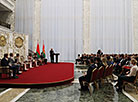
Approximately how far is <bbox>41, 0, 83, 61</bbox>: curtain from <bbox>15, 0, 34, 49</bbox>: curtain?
1.33 metres

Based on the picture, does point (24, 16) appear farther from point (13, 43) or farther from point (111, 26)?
point (111, 26)

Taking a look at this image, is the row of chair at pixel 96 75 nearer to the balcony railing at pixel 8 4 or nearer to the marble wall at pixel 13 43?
the marble wall at pixel 13 43

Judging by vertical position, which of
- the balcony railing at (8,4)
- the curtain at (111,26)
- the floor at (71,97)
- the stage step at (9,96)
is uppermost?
the balcony railing at (8,4)

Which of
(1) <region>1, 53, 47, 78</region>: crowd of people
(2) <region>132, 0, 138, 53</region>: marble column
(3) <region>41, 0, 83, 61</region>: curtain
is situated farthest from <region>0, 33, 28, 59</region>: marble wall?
(2) <region>132, 0, 138, 53</region>: marble column

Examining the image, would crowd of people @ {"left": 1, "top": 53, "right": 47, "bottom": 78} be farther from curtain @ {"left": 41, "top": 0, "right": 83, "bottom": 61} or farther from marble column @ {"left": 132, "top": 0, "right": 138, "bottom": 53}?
marble column @ {"left": 132, "top": 0, "right": 138, "bottom": 53}

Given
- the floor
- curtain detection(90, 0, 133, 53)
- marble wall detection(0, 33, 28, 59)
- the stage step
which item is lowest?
the floor

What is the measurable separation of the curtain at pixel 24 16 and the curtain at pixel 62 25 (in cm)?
133

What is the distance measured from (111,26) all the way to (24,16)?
32.9 ft

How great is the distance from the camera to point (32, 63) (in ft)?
32.0

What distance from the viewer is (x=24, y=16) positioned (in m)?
16.7

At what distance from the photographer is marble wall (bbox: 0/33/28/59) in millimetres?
10039

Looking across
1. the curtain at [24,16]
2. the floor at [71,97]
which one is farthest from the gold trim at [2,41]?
the floor at [71,97]

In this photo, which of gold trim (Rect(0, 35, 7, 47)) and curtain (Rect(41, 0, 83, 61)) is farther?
curtain (Rect(41, 0, 83, 61))

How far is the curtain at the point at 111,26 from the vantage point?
16.4 metres
